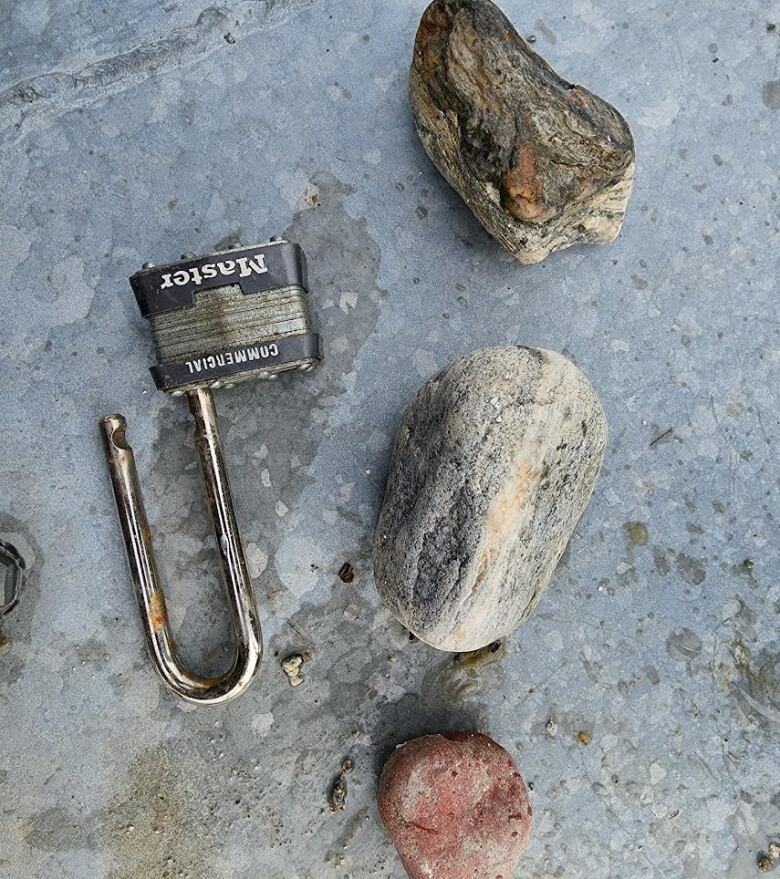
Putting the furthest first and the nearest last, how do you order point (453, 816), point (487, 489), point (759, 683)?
point (759, 683), point (453, 816), point (487, 489)

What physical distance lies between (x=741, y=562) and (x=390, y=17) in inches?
44.3

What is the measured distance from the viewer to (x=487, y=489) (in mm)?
1153

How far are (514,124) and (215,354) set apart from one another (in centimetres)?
56

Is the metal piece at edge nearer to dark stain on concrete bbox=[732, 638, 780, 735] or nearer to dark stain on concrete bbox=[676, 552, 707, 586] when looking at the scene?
dark stain on concrete bbox=[676, 552, 707, 586]

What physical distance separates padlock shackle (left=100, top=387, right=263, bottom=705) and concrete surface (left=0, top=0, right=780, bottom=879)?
54mm

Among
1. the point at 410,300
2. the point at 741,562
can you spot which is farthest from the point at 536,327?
the point at 741,562

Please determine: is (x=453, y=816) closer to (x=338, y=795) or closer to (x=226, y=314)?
(x=338, y=795)

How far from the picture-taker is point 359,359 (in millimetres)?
1398

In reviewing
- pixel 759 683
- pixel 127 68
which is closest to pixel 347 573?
pixel 759 683

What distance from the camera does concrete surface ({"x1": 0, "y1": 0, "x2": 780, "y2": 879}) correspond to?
4.52 ft

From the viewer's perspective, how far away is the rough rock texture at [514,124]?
1.20 metres

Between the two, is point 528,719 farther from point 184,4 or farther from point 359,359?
point 184,4

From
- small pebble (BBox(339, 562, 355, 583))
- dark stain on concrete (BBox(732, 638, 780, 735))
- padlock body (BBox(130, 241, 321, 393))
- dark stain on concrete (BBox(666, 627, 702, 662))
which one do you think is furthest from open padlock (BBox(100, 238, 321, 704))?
dark stain on concrete (BBox(732, 638, 780, 735))

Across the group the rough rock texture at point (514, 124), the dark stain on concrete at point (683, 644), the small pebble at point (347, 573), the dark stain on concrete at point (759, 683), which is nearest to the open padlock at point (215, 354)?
the small pebble at point (347, 573)
